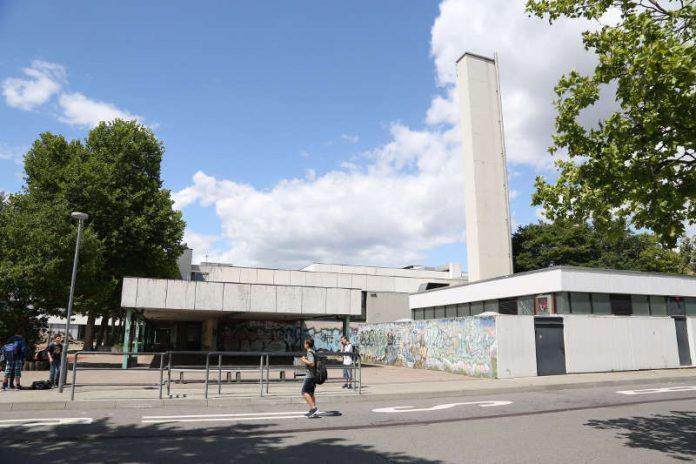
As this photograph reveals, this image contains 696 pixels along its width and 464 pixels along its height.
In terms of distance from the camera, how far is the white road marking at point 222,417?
9.97 meters

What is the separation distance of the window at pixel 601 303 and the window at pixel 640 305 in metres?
1.77

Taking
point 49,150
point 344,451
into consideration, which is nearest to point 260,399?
point 344,451

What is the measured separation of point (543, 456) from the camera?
Answer: 22.9 ft

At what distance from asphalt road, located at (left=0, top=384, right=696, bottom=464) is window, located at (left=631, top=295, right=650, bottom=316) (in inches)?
563

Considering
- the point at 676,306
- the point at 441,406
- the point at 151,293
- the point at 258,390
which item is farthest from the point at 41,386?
the point at 676,306

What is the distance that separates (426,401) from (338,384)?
13.8 feet

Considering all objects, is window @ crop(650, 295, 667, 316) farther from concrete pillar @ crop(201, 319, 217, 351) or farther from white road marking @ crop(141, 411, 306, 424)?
concrete pillar @ crop(201, 319, 217, 351)

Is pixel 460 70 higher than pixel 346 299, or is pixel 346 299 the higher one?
pixel 460 70

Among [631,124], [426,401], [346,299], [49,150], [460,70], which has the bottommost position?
[426,401]

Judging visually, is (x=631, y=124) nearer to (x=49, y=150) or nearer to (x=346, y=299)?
(x=346, y=299)

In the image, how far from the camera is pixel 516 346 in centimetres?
2041

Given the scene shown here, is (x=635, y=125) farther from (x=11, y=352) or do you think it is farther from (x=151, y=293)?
(x=151, y=293)

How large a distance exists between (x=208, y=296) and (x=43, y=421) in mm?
14899

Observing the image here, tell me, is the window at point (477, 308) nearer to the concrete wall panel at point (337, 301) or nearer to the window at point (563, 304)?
the window at point (563, 304)
